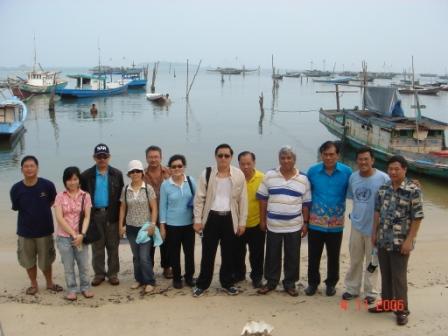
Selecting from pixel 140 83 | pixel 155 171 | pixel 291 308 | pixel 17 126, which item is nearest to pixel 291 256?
pixel 291 308

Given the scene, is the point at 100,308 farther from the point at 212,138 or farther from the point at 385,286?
the point at 212,138

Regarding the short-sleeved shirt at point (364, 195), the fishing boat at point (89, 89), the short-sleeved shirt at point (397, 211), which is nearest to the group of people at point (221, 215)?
the short-sleeved shirt at point (364, 195)

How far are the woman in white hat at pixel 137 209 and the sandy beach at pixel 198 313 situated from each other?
0.43 meters

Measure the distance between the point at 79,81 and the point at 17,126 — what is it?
93.5ft

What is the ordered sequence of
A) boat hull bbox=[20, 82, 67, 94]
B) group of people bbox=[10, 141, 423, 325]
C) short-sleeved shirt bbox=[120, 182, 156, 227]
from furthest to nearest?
boat hull bbox=[20, 82, 67, 94]
short-sleeved shirt bbox=[120, 182, 156, 227]
group of people bbox=[10, 141, 423, 325]

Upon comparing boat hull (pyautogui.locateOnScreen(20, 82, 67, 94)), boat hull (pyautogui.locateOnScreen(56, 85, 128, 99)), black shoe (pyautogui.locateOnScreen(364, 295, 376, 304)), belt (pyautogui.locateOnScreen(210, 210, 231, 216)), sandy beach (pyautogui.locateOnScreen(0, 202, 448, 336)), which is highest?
boat hull (pyautogui.locateOnScreen(20, 82, 67, 94))

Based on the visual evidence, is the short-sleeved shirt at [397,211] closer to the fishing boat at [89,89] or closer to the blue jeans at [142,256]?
the blue jeans at [142,256]

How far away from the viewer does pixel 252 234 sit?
486cm

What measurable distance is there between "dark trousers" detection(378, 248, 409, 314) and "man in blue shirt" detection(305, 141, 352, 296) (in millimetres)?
547

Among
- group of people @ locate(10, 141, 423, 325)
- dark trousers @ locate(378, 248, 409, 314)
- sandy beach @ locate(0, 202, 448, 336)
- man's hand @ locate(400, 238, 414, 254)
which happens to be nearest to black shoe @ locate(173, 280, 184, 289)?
sandy beach @ locate(0, 202, 448, 336)

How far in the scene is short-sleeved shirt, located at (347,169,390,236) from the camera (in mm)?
4297

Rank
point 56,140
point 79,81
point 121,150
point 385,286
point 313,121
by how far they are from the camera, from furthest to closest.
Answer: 1. point 79,81
2. point 313,121
3. point 56,140
4. point 121,150
5. point 385,286

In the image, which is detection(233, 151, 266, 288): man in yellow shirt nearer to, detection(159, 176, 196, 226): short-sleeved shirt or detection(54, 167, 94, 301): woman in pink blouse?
detection(159, 176, 196, 226): short-sleeved shirt

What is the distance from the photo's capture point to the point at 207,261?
4715 mm
